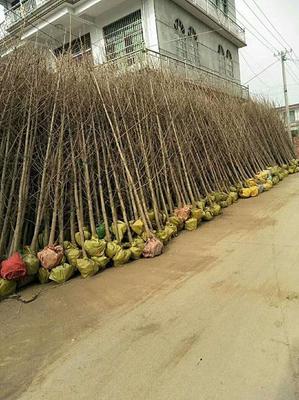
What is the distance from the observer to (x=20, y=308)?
3.24 metres

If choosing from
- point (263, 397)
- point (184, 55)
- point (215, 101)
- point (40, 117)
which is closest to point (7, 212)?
point (40, 117)

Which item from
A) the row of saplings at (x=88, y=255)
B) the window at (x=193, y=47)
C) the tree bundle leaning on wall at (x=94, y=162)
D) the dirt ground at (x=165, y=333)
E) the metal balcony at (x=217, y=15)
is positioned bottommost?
the dirt ground at (x=165, y=333)

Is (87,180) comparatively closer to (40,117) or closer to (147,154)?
(40,117)

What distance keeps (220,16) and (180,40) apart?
4.75 metres

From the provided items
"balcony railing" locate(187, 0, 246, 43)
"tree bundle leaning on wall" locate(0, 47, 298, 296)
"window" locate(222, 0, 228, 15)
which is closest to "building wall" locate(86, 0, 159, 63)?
"balcony railing" locate(187, 0, 246, 43)

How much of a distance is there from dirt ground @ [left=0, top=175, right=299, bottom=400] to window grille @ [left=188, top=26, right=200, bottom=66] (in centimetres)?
1225

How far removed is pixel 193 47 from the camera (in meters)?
14.9

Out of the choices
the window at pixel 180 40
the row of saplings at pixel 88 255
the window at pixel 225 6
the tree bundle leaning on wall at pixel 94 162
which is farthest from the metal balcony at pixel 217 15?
the row of saplings at pixel 88 255

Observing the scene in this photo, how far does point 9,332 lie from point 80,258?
4.08 feet

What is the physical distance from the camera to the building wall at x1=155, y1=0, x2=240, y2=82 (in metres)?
12.7

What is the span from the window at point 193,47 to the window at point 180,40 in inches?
18.9

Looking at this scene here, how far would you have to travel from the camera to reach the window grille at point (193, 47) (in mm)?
14570

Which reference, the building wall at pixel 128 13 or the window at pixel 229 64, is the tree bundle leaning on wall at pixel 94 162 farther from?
the window at pixel 229 64

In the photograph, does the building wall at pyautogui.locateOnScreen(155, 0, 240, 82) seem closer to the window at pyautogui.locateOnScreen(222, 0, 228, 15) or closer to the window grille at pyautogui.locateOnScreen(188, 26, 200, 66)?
the window grille at pyautogui.locateOnScreen(188, 26, 200, 66)
